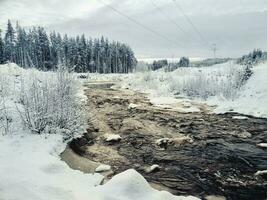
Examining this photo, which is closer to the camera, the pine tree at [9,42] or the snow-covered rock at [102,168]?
the snow-covered rock at [102,168]

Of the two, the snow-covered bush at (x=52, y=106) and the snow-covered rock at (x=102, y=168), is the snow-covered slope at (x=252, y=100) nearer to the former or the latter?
the snow-covered bush at (x=52, y=106)

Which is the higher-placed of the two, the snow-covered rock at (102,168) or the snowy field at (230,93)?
the snowy field at (230,93)

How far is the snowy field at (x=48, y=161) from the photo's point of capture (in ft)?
18.4

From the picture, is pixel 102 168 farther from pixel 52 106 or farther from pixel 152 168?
pixel 52 106

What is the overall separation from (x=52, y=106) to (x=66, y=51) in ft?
208

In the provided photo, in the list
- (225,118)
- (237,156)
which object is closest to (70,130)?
(237,156)

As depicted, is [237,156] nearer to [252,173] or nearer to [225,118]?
[252,173]

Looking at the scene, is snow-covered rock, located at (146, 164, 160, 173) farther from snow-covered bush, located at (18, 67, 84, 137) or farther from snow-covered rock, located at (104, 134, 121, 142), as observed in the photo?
snow-covered bush, located at (18, 67, 84, 137)

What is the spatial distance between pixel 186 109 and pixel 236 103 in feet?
9.86

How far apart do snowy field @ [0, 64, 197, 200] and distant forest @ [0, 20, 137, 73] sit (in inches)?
1214

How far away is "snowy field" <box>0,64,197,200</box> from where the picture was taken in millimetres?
5609

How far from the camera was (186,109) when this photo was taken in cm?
1784

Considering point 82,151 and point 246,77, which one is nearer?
point 82,151

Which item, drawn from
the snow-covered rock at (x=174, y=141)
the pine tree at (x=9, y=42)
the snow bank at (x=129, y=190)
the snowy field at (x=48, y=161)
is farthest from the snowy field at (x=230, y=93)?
the pine tree at (x=9, y=42)
